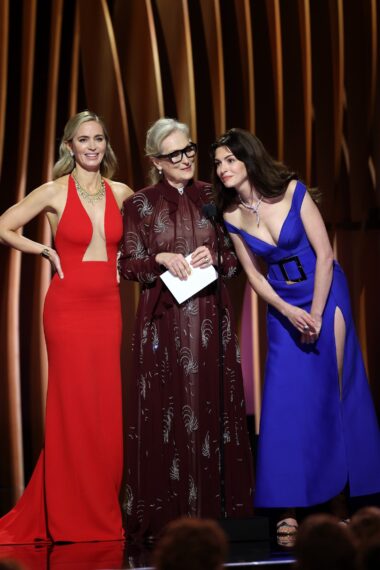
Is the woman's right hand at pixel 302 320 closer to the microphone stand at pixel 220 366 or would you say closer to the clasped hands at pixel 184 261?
the microphone stand at pixel 220 366

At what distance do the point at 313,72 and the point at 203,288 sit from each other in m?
2.52

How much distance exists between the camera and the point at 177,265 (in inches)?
152

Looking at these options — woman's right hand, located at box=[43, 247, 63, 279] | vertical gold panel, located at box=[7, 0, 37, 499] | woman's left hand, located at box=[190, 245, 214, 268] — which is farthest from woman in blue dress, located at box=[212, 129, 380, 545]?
vertical gold panel, located at box=[7, 0, 37, 499]

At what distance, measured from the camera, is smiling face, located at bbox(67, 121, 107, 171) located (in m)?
4.20

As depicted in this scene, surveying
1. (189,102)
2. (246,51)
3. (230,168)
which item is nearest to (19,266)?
(189,102)

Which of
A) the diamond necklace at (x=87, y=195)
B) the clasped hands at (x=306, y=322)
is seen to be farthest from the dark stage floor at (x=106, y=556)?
the diamond necklace at (x=87, y=195)

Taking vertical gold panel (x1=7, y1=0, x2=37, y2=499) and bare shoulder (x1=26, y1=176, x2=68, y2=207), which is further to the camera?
vertical gold panel (x1=7, y1=0, x2=37, y2=499)

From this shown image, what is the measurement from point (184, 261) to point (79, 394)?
0.76m

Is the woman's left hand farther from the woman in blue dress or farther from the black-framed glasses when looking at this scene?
the black-framed glasses

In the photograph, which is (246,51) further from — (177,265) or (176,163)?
(177,265)

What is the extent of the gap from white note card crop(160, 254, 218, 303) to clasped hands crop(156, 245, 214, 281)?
0.06 feet

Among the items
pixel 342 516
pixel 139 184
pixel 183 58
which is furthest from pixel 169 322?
pixel 183 58

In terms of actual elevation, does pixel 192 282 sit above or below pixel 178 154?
below

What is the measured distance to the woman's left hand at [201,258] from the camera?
3883 mm
